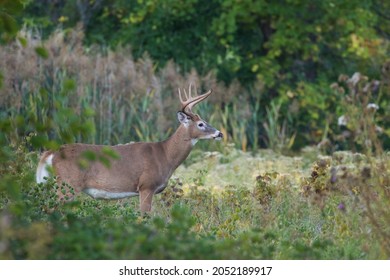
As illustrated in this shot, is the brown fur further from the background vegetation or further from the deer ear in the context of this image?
the background vegetation

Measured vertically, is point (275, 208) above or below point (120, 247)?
below

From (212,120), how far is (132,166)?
5934 mm

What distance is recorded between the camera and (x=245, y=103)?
698 inches

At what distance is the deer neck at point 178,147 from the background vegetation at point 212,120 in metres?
0.28

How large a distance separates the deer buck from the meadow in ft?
0.58

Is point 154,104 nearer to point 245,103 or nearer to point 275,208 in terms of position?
point 245,103

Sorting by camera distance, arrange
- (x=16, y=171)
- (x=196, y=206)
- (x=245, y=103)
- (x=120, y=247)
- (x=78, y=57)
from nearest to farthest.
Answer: (x=120, y=247), (x=16, y=171), (x=196, y=206), (x=78, y=57), (x=245, y=103)

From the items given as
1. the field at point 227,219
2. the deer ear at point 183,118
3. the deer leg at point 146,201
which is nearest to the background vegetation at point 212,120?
the field at point 227,219

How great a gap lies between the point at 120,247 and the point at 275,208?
4.40 meters

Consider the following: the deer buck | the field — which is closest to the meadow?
the field

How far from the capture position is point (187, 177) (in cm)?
1327

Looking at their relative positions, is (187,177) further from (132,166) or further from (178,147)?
(132,166)

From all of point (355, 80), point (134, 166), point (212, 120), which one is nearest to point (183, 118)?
point (134, 166)
